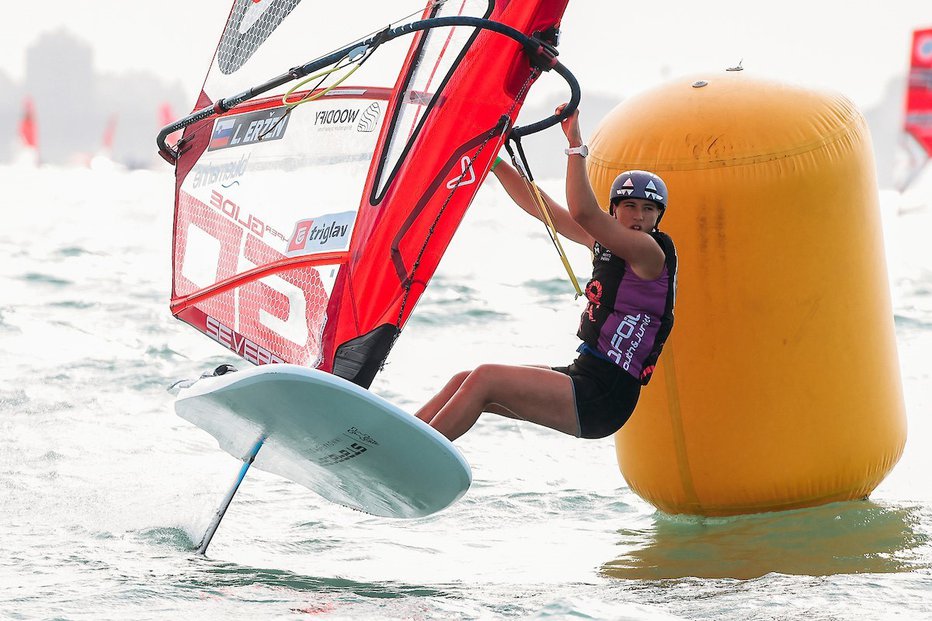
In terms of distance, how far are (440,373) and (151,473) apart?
2513 mm

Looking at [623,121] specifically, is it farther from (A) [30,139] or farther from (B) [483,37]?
(A) [30,139]

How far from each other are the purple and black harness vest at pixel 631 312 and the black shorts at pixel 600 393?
0.04m

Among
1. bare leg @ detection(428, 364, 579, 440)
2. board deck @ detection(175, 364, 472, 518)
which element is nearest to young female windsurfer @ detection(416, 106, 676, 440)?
bare leg @ detection(428, 364, 579, 440)

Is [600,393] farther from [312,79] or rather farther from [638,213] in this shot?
[312,79]

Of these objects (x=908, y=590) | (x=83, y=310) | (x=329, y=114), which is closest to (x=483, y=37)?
(x=329, y=114)

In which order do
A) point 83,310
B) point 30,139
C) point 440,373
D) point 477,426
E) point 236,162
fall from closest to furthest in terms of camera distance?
1. point 236,162
2. point 477,426
3. point 440,373
4. point 83,310
5. point 30,139

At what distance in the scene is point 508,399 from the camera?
3.69m

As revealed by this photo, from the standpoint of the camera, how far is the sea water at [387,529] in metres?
3.33

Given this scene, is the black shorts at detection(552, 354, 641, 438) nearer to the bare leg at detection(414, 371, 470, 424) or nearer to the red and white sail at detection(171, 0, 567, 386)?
the bare leg at detection(414, 371, 470, 424)

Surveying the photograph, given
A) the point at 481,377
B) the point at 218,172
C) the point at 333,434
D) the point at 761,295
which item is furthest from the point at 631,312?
the point at 218,172

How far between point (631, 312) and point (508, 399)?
0.48m

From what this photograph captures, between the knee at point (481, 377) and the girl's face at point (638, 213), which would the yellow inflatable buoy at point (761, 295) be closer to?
the girl's face at point (638, 213)

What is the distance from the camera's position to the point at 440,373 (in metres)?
7.19

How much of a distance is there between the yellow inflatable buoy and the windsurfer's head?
370 mm
